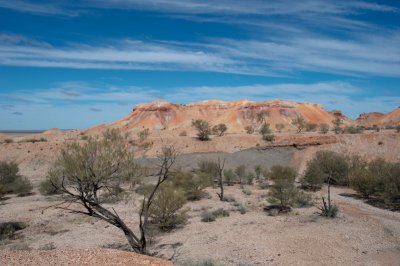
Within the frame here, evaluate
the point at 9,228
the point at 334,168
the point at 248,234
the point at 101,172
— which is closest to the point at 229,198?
the point at 248,234

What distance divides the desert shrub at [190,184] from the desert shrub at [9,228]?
404 inches

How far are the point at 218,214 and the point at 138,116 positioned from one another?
8845cm

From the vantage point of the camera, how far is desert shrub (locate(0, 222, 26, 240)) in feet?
57.3

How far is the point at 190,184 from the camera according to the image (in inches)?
1038

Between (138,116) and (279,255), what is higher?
(138,116)

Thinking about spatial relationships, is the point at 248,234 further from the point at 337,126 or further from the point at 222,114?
the point at 222,114

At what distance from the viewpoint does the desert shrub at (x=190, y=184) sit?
25942 millimetres

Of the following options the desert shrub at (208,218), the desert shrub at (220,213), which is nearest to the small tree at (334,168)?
the desert shrub at (220,213)

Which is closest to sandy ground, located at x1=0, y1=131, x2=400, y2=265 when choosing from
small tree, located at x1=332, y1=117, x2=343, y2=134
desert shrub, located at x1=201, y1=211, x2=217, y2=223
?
desert shrub, located at x1=201, y1=211, x2=217, y2=223

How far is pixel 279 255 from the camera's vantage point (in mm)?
13508

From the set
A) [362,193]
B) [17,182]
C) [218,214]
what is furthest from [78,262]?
[17,182]

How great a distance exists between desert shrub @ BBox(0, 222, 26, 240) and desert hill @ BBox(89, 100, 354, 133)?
72503 mm

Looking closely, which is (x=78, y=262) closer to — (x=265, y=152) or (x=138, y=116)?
(x=265, y=152)

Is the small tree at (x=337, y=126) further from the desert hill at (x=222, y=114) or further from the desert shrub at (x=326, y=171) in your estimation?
the desert shrub at (x=326, y=171)
